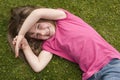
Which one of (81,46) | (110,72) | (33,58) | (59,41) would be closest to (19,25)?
(33,58)

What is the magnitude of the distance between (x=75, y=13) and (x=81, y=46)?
1107 millimetres

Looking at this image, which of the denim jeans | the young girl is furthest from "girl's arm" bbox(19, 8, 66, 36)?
the denim jeans

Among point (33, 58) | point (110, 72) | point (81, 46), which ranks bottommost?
point (33, 58)

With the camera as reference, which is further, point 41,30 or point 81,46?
point 81,46

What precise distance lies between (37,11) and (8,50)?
0.89m

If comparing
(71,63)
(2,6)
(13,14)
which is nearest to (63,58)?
(71,63)

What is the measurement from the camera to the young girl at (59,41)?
5.03 meters

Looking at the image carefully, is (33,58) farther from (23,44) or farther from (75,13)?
(75,13)

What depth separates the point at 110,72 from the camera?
488 cm

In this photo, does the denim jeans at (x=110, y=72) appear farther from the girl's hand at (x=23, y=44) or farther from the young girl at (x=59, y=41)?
the girl's hand at (x=23, y=44)

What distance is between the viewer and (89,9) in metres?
6.21

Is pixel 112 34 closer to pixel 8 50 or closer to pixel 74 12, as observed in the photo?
pixel 74 12

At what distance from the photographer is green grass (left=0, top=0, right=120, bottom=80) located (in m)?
5.30

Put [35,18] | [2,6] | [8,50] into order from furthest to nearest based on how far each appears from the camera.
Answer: [2,6] → [8,50] → [35,18]
